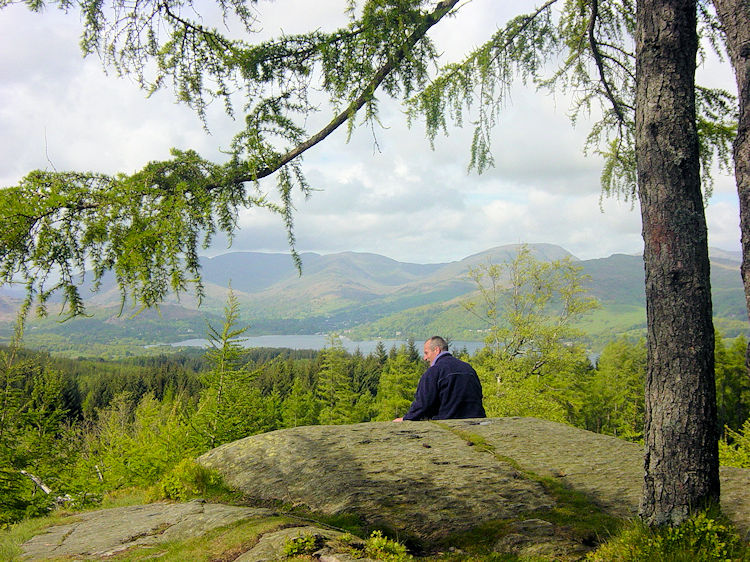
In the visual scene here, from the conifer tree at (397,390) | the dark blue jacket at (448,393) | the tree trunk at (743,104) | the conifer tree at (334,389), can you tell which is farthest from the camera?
the conifer tree at (334,389)

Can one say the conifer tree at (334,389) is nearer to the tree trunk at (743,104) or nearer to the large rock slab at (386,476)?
the large rock slab at (386,476)

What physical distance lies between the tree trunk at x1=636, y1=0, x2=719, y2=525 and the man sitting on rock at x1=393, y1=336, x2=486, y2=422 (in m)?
3.61

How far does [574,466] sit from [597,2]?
603 centimetres

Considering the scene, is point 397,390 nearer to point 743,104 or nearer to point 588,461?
point 588,461

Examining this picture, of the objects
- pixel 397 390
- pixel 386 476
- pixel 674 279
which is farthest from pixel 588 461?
pixel 397 390

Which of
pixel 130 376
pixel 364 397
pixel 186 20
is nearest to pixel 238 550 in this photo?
pixel 186 20

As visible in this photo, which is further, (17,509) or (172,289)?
(17,509)

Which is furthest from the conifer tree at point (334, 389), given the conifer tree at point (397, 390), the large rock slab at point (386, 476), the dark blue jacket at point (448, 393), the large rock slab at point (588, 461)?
the large rock slab at point (386, 476)

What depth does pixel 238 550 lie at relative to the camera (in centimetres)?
343

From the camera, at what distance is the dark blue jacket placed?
7141mm

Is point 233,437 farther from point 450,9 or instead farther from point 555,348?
point 555,348

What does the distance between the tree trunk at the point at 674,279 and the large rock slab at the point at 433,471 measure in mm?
711

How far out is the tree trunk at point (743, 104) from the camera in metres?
3.12

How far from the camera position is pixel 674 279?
352 centimetres
